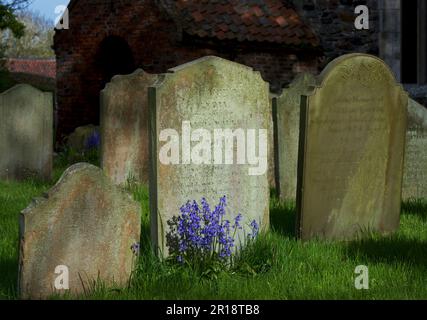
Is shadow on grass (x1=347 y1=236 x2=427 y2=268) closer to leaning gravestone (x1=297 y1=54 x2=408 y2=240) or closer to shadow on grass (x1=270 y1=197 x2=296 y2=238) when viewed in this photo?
leaning gravestone (x1=297 y1=54 x2=408 y2=240)

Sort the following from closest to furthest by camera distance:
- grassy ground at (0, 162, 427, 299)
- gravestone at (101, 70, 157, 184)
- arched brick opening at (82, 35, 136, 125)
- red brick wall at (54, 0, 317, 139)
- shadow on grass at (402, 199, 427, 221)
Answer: grassy ground at (0, 162, 427, 299) → shadow on grass at (402, 199, 427, 221) → gravestone at (101, 70, 157, 184) → red brick wall at (54, 0, 317, 139) → arched brick opening at (82, 35, 136, 125)

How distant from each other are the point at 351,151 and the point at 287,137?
2.17m

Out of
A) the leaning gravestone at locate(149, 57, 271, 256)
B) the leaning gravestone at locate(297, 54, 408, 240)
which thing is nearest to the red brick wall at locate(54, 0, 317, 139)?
the leaning gravestone at locate(297, 54, 408, 240)

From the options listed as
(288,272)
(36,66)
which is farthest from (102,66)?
(36,66)

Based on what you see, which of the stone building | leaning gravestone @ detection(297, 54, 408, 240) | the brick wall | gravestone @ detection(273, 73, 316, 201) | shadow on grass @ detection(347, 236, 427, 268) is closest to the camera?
shadow on grass @ detection(347, 236, 427, 268)

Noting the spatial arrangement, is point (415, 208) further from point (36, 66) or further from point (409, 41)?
point (36, 66)

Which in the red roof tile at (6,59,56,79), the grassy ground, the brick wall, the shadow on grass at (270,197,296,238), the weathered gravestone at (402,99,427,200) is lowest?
the grassy ground

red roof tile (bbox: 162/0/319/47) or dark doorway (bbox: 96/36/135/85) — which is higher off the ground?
red roof tile (bbox: 162/0/319/47)

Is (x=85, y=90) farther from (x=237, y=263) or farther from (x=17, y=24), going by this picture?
(x=237, y=263)

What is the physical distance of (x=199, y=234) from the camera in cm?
685

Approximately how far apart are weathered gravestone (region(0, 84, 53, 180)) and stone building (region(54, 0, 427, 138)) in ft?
13.0

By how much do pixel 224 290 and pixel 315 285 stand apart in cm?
69

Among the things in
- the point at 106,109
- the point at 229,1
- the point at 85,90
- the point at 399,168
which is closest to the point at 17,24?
the point at 85,90

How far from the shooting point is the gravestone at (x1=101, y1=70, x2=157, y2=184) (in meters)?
11.1
